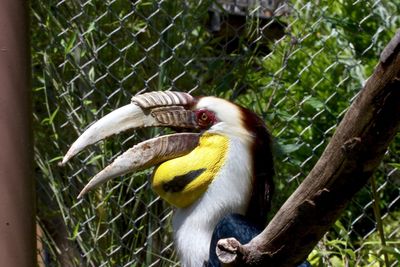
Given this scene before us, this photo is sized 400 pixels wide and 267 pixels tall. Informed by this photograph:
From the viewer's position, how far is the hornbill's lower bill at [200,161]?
2678 millimetres

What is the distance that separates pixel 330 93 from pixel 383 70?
252cm

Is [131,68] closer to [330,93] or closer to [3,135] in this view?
[330,93]

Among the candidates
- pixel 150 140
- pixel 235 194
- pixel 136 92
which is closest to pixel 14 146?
pixel 150 140

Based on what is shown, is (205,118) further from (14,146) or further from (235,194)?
(14,146)

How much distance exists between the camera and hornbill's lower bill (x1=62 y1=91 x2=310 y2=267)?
2.68m

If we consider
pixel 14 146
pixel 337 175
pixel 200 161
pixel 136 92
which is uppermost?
pixel 337 175

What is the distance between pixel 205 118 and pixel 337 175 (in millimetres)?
998

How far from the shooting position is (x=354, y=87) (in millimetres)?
4145

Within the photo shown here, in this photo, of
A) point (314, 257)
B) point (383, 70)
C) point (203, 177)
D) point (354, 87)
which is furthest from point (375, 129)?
point (354, 87)

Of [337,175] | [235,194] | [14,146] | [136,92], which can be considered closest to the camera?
[337,175]

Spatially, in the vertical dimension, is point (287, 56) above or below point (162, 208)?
above

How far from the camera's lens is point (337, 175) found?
5.86ft

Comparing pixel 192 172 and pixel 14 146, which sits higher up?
pixel 14 146

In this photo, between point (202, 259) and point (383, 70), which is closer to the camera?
point (383, 70)
